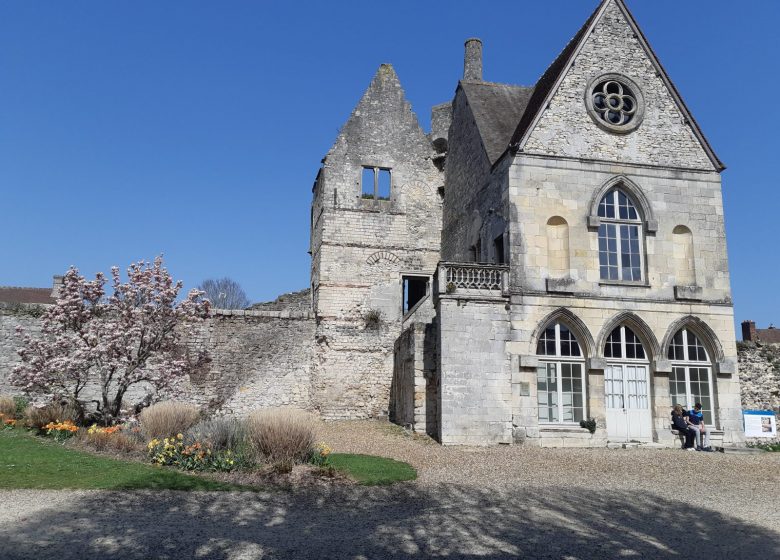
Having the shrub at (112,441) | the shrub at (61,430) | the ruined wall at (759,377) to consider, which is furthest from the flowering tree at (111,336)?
the ruined wall at (759,377)

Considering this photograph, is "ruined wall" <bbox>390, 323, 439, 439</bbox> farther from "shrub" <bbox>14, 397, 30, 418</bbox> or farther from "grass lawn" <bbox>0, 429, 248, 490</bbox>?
"shrub" <bbox>14, 397, 30, 418</bbox>

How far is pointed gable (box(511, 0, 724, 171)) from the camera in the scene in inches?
670

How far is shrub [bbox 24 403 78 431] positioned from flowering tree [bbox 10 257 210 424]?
48cm

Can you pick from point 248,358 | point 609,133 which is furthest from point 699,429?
point 248,358

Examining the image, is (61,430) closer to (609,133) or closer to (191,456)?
(191,456)

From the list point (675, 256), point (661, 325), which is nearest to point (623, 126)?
point (675, 256)

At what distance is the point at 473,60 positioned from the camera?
2397 cm

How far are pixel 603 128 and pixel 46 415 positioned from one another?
14.5 metres

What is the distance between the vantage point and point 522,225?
53.7 ft

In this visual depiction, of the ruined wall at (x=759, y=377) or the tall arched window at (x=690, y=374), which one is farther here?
the ruined wall at (x=759, y=377)

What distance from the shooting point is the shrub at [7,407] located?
51.9 ft

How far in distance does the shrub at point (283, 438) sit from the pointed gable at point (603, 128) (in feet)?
29.8

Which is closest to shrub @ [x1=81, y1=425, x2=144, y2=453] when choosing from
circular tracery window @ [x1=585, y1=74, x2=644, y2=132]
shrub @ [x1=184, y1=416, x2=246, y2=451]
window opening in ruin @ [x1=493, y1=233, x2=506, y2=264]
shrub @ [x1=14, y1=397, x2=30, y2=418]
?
shrub @ [x1=184, y1=416, x2=246, y2=451]

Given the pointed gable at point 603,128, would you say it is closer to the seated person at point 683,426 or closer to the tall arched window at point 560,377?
the tall arched window at point 560,377
